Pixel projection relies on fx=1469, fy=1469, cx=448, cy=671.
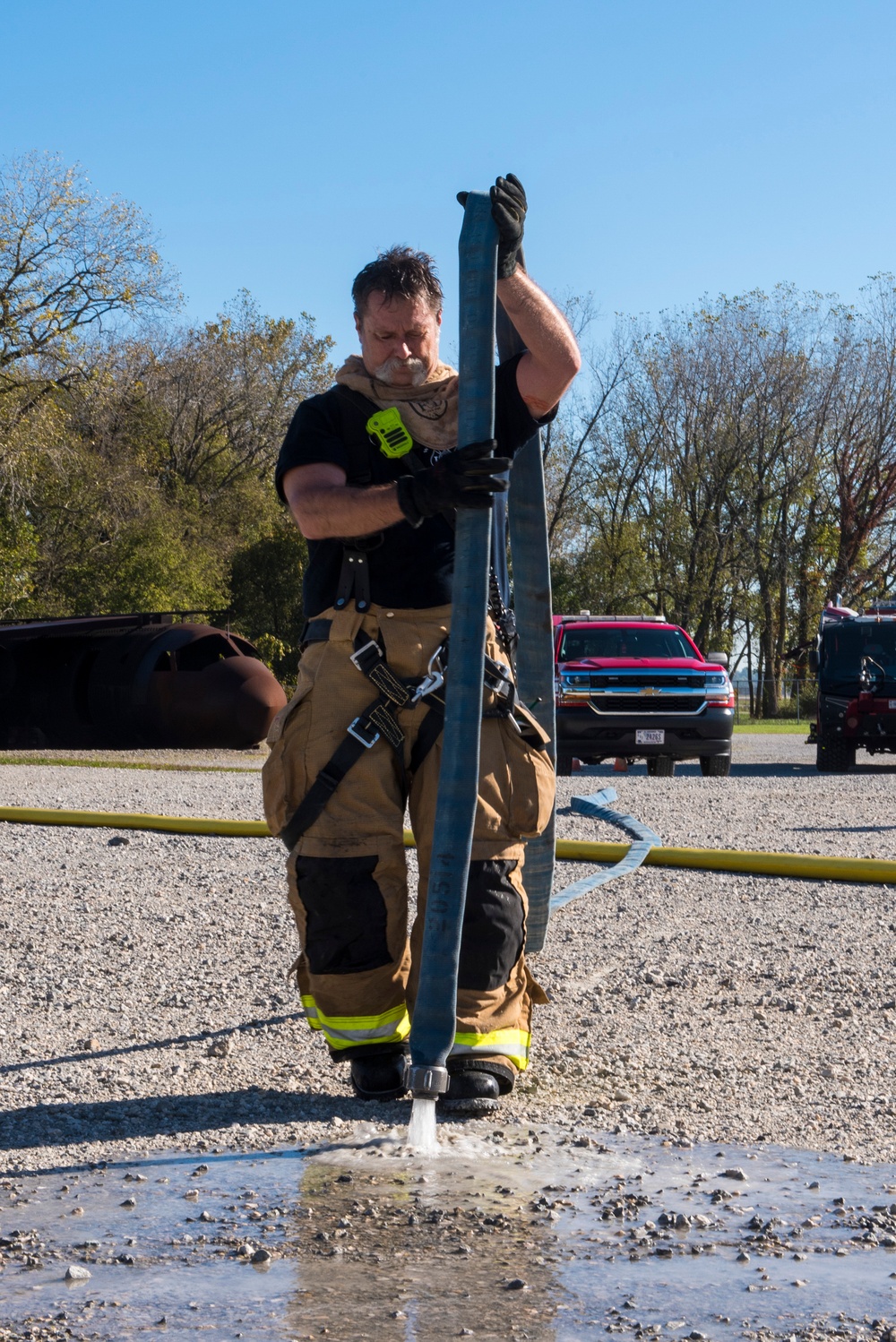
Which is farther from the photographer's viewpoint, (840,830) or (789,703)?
(789,703)

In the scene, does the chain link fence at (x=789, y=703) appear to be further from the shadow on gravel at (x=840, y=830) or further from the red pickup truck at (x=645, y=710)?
the shadow on gravel at (x=840, y=830)

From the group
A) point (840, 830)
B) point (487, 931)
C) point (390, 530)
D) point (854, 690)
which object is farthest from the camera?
point (854, 690)

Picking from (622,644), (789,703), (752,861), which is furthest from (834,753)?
(789,703)

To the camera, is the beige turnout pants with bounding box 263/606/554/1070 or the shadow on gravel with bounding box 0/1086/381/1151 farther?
the beige turnout pants with bounding box 263/606/554/1070

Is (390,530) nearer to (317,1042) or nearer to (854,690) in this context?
(317,1042)

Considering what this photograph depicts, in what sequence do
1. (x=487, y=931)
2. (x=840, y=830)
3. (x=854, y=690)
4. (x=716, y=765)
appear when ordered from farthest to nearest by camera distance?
(x=854, y=690) → (x=716, y=765) → (x=840, y=830) → (x=487, y=931)

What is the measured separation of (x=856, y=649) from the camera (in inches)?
708

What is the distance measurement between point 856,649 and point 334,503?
15464mm

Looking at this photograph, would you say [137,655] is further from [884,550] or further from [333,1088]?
[884,550]

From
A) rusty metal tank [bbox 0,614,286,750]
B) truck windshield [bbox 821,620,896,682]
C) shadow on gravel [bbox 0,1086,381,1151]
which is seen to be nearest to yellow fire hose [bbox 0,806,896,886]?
shadow on gravel [bbox 0,1086,381,1151]

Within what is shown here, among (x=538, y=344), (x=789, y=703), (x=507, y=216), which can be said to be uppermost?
(x=507, y=216)

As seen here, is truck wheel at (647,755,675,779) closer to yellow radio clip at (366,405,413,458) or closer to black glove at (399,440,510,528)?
yellow radio clip at (366,405,413,458)

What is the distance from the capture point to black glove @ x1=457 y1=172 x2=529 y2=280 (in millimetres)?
3420

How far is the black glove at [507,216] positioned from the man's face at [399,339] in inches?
9.3
